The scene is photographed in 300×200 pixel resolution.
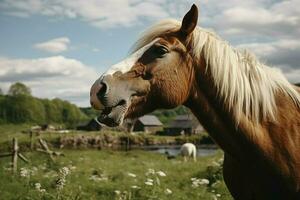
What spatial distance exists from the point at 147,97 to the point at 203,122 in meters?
0.66

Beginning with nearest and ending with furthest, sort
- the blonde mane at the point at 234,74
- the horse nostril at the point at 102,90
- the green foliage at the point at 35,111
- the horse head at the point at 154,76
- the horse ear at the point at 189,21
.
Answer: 1. the horse nostril at the point at 102,90
2. the horse head at the point at 154,76
3. the horse ear at the point at 189,21
4. the blonde mane at the point at 234,74
5. the green foliage at the point at 35,111

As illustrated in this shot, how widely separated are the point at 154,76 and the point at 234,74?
82cm

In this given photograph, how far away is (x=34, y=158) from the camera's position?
2364 cm

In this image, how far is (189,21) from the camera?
13.6ft

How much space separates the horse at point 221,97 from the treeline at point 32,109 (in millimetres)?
101248

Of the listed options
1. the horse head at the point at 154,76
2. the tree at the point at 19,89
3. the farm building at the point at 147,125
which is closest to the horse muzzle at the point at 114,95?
the horse head at the point at 154,76

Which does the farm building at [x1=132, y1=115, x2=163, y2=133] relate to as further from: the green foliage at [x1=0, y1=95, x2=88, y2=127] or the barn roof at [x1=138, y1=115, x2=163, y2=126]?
the green foliage at [x1=0, y1=95, x2=88, y2=127]

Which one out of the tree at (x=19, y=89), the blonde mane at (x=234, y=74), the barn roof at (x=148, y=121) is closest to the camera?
the blonde mane at (x=234, y=74)

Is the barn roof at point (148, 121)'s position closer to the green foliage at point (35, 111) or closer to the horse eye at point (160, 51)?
the green foliage at point (35, 111)

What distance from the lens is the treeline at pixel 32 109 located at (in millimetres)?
105850

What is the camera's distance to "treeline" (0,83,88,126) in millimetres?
105850

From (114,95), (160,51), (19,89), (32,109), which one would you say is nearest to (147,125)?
(32,109)

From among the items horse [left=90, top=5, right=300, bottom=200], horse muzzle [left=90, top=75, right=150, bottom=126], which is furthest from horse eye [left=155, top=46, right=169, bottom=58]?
horse muzzle [left=90, top=75, right=150, bottom=126]

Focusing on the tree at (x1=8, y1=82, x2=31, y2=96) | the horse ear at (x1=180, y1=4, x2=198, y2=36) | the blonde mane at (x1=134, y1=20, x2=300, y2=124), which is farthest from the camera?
the tree at (x1=8, y1=82, x2=31, y2=96)
